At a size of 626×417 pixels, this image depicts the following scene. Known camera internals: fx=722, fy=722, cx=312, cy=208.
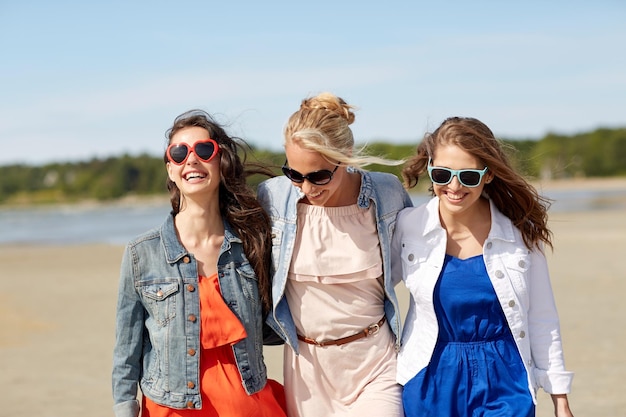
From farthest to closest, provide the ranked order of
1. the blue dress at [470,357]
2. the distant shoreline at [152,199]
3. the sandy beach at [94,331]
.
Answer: the distant shoreline at [152,199]
the sandy beach at [94,331]
the blue dress at [470,357]

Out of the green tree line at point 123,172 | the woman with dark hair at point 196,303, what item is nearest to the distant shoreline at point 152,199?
the green tree line at point 123,172

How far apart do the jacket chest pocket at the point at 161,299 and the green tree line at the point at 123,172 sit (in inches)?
2477

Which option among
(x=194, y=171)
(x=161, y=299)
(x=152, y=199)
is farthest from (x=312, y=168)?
(x=152, y=199)

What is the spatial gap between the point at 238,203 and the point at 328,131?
24.1 inches

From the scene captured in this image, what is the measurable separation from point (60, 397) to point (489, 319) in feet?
18.6

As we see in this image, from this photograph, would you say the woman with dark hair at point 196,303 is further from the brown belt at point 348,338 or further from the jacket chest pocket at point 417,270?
the jacket chest pocket at point 417,270

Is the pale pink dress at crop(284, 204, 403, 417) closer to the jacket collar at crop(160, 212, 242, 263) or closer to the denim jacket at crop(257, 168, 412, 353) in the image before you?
the denim jacket at crop(257, 168, 412, 353)

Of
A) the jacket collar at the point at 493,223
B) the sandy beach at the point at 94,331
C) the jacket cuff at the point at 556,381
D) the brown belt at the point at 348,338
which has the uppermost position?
the jacket collar at the point at 493,223

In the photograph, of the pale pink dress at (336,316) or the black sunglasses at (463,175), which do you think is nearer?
the black sunglasses at (463,175)

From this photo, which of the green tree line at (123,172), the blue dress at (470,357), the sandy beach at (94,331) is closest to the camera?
the blue dress at (470,357)

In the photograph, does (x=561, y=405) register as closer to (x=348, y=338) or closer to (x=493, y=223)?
(x=493, y=223)

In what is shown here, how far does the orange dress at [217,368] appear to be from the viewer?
138 inches

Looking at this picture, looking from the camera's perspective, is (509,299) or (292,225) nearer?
(509,299)

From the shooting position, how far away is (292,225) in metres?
3.75
